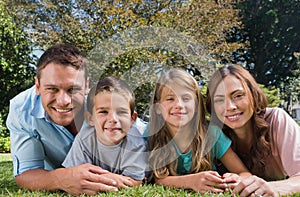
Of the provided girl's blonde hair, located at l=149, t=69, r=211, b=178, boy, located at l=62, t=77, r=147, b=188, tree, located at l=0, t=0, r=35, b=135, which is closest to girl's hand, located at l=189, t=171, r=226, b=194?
girl's blonde hair, located at l=149, t=69, r=211, b=178

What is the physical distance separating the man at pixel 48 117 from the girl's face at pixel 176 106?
0.65m

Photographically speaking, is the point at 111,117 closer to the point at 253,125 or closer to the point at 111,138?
the point at 111,138

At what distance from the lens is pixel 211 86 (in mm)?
3025

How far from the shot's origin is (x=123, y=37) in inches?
163

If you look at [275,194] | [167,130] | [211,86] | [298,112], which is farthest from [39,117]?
[298,112]

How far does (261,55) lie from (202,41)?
13.0 metres

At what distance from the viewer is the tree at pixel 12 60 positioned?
42.4 ft

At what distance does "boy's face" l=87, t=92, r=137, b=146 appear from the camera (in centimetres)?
274

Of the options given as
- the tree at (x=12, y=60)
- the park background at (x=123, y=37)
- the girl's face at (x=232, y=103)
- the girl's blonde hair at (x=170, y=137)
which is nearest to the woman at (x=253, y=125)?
the girl's face at (x=232, y=103)

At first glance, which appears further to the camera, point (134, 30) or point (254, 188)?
point (134, 30)

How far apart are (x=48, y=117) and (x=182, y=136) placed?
1.09 metres

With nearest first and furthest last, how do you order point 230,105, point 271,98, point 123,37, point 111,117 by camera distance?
point 111,117
point 230,105
point 123,37
point 271,98

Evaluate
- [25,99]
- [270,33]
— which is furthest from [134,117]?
[270,33]

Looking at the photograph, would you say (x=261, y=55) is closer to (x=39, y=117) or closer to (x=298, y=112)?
(x=298, y=112)
